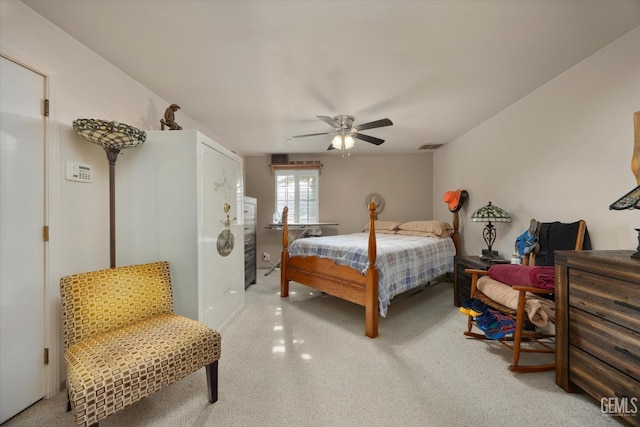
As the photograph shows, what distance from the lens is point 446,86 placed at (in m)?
2.26

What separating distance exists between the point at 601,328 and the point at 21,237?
337cm

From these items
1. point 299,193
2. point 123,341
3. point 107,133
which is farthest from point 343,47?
point 299,193

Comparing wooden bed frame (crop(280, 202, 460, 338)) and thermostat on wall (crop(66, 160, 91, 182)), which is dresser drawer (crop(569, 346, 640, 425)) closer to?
wooden bed frame (crop(280, 202, 460, 338))

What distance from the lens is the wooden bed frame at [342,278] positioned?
7.10ft

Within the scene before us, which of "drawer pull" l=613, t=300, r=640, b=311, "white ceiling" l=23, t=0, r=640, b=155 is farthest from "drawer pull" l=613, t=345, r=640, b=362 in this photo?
"white ceiling" l=23, t=0, r=640, b=155

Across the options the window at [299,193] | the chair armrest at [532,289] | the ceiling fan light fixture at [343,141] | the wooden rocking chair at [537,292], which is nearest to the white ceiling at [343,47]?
the ceiling fan light fixture at [343,141]

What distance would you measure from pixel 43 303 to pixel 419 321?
307 centimetres

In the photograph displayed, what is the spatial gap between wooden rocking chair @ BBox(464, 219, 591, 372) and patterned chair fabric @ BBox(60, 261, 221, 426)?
2.09 m

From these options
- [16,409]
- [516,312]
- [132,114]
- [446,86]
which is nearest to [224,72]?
[132,114]

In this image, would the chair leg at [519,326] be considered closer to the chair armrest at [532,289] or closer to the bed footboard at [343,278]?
the chair armrest at [532,289]

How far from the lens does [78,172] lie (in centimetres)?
166

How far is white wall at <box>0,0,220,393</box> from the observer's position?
1413mm

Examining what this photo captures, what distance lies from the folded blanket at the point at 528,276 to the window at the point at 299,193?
11.2 ft

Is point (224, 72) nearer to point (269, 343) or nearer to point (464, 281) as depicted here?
point (269, 343)
